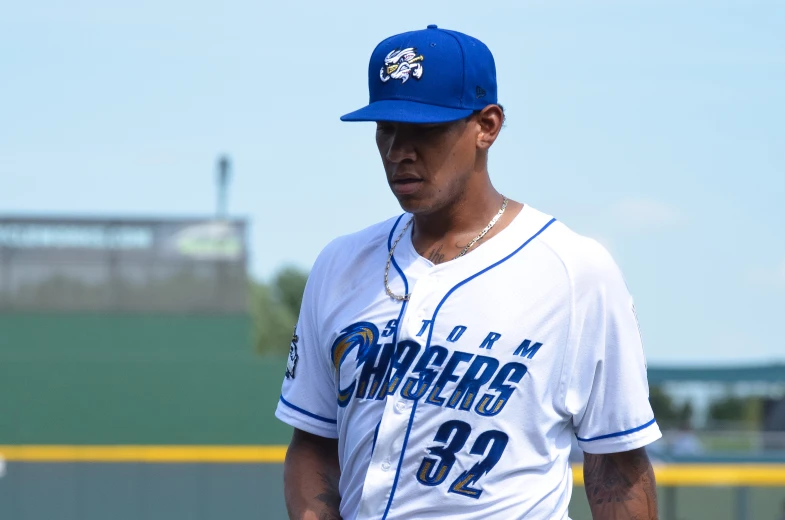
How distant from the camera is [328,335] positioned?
2.23m

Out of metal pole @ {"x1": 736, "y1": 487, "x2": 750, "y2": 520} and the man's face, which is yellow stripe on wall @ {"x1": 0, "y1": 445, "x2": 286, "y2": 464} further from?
the man's face

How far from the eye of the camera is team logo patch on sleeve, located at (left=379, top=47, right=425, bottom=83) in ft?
6.97

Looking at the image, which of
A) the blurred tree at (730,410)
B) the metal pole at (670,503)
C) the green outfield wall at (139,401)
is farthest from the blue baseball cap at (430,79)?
the blurred tree at (730,410)

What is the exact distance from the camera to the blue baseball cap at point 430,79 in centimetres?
209

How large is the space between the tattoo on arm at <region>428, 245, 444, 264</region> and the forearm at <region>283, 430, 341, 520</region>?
45 cm

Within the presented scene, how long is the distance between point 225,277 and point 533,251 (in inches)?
668

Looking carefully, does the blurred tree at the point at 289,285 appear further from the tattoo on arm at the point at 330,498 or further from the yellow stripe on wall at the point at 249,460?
the tattoo on arm at the point at 330,498

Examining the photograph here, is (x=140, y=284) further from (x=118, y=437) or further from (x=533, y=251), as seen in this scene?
(x=533, y=251)

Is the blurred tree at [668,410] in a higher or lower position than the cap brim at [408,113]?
lower

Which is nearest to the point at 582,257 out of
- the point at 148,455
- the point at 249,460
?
the point at 249,460

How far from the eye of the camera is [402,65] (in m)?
2.14

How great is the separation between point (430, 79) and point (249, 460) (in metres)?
5.92

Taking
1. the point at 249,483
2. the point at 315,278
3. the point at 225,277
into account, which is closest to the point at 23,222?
the point at 225,277

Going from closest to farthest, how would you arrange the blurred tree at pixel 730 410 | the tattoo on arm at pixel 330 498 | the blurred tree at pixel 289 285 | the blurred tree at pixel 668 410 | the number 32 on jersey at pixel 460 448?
the number 32 on jersey at pixel 460 448 < the tattoo on arm at pixel 330 498 < the blurred tree at pixel 668 410 < the blurred tree at pixel 730 410 < the blurred tree at pixel 289 285
